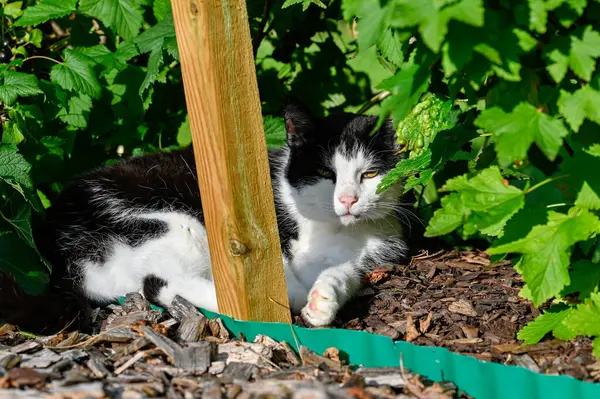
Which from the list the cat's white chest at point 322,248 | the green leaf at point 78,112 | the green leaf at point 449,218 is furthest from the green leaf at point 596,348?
the green leaf at point 78,112

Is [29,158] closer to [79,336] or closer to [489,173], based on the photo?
[79,336]

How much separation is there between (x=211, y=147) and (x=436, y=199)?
2.43m

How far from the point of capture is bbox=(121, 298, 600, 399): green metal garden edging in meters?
2.19

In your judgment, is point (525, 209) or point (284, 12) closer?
point (525, 209)

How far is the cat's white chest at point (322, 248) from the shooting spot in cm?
355

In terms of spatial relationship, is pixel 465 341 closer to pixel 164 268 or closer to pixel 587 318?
pixel 587 318

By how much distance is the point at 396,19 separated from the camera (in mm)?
1769

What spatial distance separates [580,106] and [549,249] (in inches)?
16.9

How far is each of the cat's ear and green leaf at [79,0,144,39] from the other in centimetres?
91

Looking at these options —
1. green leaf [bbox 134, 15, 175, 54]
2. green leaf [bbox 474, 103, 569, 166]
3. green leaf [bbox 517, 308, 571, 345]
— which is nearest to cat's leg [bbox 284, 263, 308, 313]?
green leaf [bbox 517, 308, 571, 345]

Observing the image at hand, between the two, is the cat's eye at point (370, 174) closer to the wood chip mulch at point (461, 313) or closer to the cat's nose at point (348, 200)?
the cat's nose at point (348, 200)

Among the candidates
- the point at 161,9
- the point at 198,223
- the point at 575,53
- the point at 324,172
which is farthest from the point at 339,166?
the point at 575,53

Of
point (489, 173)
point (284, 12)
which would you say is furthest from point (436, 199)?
point (489, 173)

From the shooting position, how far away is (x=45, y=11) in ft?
11.9
